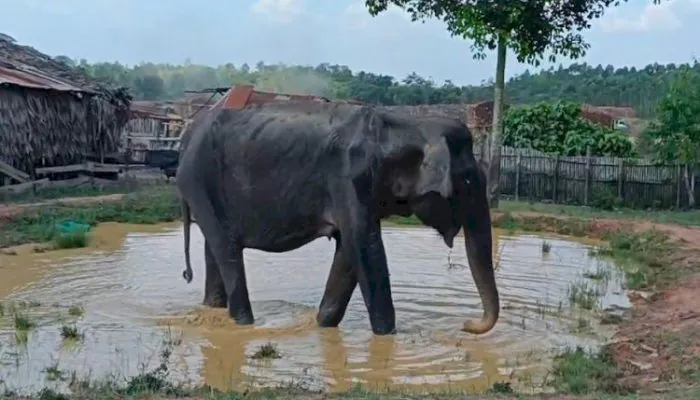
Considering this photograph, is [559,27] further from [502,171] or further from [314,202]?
[314,202]

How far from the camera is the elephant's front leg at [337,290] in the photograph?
10.5 m

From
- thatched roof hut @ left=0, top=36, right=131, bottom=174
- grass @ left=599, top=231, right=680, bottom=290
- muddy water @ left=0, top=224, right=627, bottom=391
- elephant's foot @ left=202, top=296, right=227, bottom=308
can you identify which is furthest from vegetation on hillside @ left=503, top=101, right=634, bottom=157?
elephant's foot @ left=202, top=296, right=227, bottom=308

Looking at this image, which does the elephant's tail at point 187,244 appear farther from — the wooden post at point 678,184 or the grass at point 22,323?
the wooden post at point 678,184

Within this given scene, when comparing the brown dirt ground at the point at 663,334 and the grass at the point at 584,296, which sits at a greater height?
the brown dirt ground at the point at 663,334

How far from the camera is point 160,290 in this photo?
12852 millimetres

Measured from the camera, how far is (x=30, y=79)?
25.2m

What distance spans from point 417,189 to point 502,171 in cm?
1949

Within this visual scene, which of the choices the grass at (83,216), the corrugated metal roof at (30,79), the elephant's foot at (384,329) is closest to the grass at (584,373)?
the elephant's foot at (384,329)

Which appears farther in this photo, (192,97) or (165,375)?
(192,97)

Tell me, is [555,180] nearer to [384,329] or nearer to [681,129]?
[681,129]

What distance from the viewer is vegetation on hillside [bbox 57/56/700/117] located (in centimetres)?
5997

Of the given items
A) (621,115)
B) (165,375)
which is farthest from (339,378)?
(621,115)

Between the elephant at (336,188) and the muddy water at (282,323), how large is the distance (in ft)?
1.62

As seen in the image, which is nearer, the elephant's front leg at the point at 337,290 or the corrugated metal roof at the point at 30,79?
the elephant's front leg at the point at 337,290
